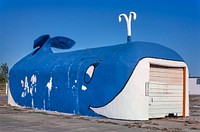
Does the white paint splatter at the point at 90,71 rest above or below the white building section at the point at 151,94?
above

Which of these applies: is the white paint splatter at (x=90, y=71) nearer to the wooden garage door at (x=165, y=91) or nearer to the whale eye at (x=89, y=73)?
the whale eye at (x=89, y=73)

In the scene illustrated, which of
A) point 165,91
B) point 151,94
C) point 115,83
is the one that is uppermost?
point 115,83

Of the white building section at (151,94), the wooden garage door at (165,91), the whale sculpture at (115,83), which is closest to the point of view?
the white building section at (151,94)

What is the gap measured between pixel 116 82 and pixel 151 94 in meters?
1.85

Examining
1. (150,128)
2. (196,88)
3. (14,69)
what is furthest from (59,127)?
(196,88)

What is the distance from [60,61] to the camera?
69.9ft

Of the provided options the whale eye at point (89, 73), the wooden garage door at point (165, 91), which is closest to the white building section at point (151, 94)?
the wooden garage door at point (165, 91)

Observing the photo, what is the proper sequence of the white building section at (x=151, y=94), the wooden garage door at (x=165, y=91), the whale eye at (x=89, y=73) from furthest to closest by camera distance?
1. the whale eye at (x=89, y=73)
2. the wooden garage door at (x=165, y=91)
3. the white building section at (x=151, y=94)

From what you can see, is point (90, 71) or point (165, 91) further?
point (90, 71)

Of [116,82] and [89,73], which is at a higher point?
[89,73]

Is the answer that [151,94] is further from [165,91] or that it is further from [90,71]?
[90,71]

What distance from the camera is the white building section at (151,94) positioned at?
16125mm

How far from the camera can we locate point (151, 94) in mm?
17156

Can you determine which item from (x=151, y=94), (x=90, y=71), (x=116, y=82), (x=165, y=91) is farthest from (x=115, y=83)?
(x=165, y=91)
